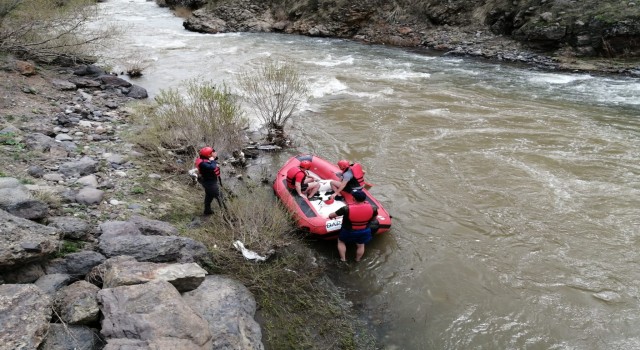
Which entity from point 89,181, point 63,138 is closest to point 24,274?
point 89,181

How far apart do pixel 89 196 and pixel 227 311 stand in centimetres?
281

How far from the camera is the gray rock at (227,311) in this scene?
399cm

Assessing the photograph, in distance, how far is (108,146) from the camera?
310 inches

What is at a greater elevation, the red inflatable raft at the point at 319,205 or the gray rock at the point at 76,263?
the gray rock at the point at 76,263

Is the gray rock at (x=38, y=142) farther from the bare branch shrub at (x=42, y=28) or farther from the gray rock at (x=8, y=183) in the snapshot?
the bare branch shrub at (x=42, y=28)

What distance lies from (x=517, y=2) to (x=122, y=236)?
19.6m

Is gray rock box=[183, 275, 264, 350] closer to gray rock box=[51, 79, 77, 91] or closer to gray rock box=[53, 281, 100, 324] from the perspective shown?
gray rock box=[53, 281, 100, 324]

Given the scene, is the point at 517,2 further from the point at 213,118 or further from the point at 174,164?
the point at 174,164

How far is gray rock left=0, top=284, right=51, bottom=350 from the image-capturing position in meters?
2.95

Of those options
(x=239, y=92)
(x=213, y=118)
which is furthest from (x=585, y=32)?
(x=213, y=118)

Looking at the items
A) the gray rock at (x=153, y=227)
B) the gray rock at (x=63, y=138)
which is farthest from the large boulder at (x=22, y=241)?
the gray rock at (x=63, y=138)

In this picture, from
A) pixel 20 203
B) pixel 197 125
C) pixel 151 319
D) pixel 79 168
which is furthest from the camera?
pixel 197 125

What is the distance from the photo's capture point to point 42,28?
11.0 meters

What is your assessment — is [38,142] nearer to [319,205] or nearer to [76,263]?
[76,263]
